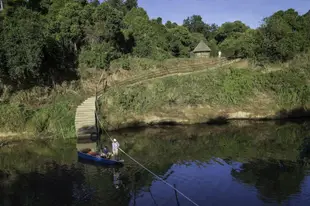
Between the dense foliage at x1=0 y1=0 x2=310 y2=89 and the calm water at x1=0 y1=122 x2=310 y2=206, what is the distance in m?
10.6

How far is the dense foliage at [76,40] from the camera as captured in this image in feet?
112

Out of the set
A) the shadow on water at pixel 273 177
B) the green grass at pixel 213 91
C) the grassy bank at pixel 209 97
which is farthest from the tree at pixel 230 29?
the shadow on water at pixel 273 177

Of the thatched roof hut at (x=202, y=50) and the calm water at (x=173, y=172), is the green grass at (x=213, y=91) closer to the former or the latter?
the calm water at (x=173, y=172)

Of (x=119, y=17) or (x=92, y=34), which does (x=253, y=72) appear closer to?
(x=119, y=17)

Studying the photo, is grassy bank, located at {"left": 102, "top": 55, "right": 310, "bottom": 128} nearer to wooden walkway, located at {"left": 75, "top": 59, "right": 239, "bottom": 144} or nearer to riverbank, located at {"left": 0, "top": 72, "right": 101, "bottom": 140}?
wooden walkway, located at {"left": 75, "top": 59, "right": 239, "bottom": 144}

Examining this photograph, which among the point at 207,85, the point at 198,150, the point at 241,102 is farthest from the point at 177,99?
the point at 198,150

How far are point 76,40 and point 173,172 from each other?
2854 cm

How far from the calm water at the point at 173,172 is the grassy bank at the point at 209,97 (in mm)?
5052

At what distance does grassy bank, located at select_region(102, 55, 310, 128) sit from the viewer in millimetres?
36312

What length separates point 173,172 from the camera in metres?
21.6

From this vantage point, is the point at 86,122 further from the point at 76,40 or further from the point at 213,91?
the point at 213,91

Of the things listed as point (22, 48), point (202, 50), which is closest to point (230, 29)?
point (202, 50)

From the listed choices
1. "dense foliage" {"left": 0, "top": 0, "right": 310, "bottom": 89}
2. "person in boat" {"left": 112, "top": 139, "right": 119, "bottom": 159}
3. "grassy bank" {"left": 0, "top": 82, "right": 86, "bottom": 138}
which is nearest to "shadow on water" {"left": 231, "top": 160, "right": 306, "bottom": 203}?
"person in boat" {"left": 112, "top": 139, "right": 119, "bottom": 159}

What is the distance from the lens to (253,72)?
4194 cm
